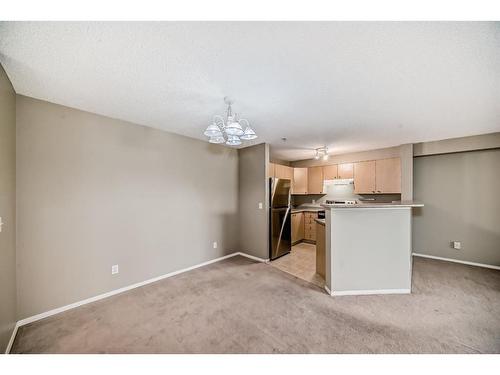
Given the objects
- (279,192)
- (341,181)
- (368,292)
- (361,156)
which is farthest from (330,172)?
(368,292)

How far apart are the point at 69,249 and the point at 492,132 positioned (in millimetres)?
6419

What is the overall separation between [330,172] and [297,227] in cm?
167

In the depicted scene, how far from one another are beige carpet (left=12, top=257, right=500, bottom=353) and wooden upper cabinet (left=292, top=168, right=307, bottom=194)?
3.02 metres

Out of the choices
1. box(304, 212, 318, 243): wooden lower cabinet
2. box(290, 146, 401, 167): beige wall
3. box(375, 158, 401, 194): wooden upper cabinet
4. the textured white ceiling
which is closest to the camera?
the textured white ceiling

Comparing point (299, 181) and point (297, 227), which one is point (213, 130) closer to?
point (297, 227)

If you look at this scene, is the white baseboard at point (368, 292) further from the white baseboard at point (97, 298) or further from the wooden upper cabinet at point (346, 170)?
the wooden upper cabinet at point (346, 170)

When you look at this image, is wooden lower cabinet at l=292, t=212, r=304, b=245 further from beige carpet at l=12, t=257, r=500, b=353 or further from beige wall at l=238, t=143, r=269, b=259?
beige carpet at l=12, t=257, r=500, b=353

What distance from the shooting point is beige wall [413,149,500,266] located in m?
3.40

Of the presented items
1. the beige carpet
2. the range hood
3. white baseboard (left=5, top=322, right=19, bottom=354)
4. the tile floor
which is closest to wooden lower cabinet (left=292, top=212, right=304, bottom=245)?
the tile floor

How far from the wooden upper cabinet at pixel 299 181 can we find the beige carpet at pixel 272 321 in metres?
3.02

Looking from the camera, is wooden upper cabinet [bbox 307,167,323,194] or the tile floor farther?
wooden upper cabinet [bbox 307,167,323,194]

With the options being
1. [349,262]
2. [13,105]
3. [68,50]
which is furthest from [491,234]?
[13,105]

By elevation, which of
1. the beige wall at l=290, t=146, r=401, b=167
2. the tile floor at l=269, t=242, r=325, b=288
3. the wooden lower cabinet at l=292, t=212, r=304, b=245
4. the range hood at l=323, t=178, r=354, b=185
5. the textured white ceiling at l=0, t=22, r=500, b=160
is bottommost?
the tile floor at l=269, t=242, r=325, b=288

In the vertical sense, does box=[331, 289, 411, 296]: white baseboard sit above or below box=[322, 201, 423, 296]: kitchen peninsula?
below
